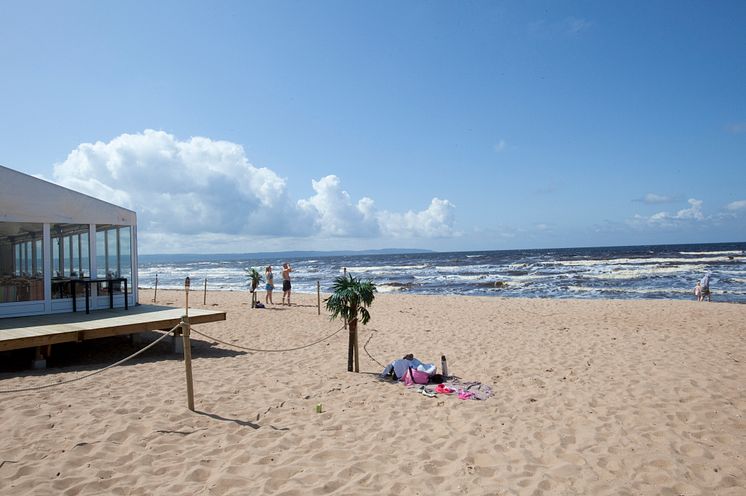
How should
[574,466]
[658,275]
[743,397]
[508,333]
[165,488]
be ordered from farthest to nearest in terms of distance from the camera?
[658,275], [508,333], [743,397], [574,466], [165,488]

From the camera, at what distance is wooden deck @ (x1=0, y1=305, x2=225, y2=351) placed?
23.3 feet

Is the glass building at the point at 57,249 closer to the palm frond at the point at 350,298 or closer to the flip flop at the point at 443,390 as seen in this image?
the palm frond at the point at 350,298

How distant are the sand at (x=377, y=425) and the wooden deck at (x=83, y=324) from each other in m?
0.53

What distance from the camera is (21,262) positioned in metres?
9.47

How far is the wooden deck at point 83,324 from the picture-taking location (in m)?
7.11

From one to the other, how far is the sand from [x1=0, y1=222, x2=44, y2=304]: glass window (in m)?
1.65

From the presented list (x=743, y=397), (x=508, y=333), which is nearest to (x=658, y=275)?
(x=508, y=333)

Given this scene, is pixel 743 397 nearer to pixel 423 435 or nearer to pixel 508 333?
pixel 423 435

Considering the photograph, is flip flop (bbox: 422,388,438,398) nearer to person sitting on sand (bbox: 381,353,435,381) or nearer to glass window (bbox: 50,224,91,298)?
person sitting on sand (bbox: 381,353,435,381)

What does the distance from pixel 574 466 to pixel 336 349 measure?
5.68 meters

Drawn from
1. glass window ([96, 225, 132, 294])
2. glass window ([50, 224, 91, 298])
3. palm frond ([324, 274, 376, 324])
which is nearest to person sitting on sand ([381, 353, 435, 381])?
palm frond ([324, 274, 376, 324])

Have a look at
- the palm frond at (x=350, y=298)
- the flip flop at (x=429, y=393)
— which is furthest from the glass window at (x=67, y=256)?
the flip flop at (x=429, y=393)

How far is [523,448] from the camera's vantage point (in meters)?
4.54

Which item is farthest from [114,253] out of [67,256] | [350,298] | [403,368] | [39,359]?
[403,368]
